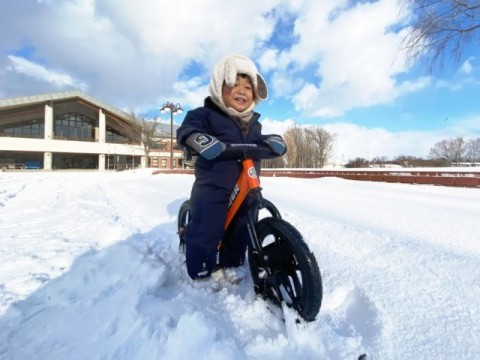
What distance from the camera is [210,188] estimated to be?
2021mm

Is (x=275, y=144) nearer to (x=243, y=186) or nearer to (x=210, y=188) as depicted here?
(x=243, y=186)

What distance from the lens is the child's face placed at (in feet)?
6.86

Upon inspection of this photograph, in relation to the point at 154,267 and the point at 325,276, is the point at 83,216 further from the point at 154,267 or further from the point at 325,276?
the point at 325,276

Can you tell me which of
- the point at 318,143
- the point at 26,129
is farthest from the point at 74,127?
the point at 318,143

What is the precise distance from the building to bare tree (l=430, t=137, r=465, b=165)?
66.5 m

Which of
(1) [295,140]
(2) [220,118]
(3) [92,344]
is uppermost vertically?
(1) [295,140]

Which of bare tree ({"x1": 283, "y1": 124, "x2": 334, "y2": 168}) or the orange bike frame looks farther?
bare tree ({"x1": 283, "y1": 124, "x2": 334, "y2": 168})

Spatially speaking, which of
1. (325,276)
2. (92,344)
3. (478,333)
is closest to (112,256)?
(92,344)

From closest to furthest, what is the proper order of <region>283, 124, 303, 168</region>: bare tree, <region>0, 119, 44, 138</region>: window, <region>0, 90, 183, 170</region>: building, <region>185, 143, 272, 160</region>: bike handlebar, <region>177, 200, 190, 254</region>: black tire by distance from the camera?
<region>185, 143, 272, 160</region>: bike handlebar < <region>177, 200, 190, 254</region>: black tire < <region>0, 90, 183, 170</region>: building < <region>0, 119, 44, 138</region>: window < <region>283, 124, 303, 168</region>: bare tree

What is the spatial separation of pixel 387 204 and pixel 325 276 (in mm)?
4173

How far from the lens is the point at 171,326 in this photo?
1587 mm

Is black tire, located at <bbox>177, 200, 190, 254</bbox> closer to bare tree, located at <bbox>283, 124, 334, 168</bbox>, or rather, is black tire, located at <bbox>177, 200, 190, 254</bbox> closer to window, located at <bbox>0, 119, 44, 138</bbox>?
window, located at <bbox>0, 119, 44, 138</bbox>

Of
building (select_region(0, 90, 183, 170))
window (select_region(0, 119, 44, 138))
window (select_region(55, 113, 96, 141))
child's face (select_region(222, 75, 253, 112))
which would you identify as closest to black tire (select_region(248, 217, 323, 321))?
child's face (select_region(222, 75, 253, 112))

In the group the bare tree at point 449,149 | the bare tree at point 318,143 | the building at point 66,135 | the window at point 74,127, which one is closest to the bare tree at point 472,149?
the bare tree at point 449,149
